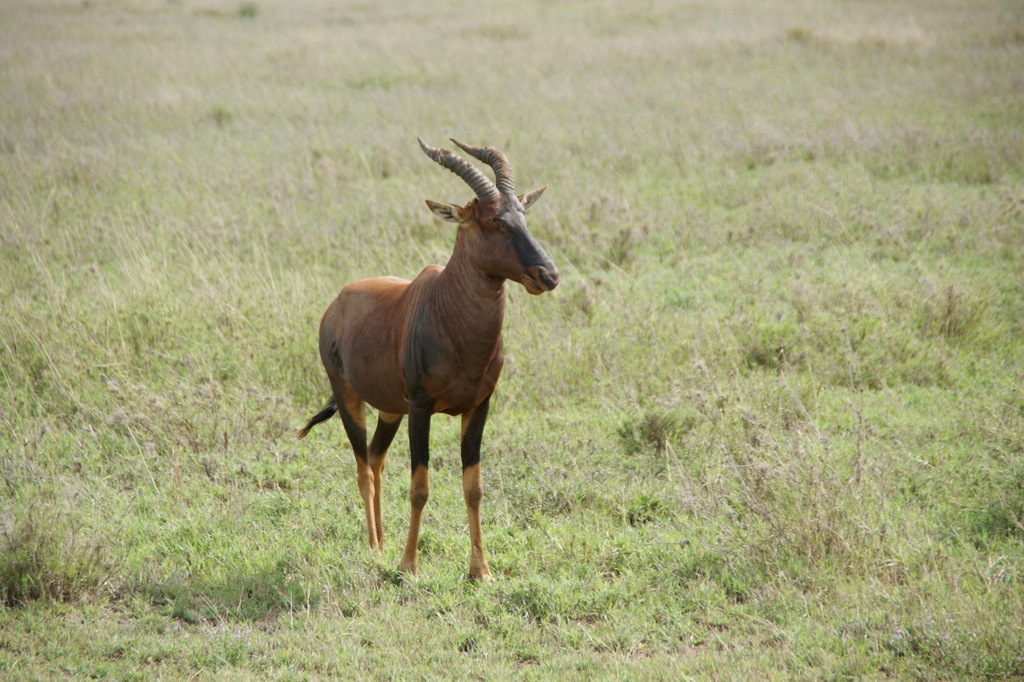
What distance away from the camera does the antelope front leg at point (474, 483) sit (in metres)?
4.45

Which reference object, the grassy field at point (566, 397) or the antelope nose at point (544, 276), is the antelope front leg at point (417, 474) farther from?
the antelope nose at point (544, 276)

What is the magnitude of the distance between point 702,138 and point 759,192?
2441 mm

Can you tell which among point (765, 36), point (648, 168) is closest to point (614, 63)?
point (765, 36)

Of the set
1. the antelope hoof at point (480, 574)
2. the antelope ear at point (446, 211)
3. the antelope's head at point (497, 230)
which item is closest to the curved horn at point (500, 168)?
the antelope's head at point (497, 230)

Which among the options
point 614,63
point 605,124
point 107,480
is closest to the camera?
point 107,480

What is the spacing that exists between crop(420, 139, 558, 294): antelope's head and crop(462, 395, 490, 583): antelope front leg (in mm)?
770

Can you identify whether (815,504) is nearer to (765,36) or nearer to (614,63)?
(614,63)

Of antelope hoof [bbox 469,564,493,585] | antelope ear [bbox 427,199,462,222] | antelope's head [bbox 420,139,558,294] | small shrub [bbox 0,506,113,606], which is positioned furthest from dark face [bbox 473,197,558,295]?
small shrub [bbox 0,506,113,606]

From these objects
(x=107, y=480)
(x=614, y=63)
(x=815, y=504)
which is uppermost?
(x=614, y=63)

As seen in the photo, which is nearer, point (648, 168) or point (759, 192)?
point (759, 192)

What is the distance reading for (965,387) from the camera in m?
6.30

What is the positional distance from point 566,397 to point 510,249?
2.69m

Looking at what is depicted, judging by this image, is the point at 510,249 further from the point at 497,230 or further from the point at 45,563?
the point at 45,563

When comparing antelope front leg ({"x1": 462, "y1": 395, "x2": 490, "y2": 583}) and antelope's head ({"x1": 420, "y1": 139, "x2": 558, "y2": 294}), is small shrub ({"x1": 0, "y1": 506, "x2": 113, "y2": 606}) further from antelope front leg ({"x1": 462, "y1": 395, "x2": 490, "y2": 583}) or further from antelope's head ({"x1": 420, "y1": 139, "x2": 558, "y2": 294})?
antelope's head ({"x1": 420, "y1": 139, "x2": 558, "y2": 294})
